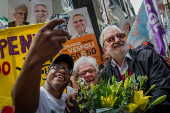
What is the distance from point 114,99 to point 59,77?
2.87 feet

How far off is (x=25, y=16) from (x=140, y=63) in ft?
9.41

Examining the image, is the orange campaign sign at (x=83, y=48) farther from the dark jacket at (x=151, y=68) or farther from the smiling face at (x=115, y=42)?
the dark jacket at (x=151, y=68)

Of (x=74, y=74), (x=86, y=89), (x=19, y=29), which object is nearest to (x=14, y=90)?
(x=86, y=89)

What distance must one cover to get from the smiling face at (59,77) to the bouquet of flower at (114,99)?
715 mm

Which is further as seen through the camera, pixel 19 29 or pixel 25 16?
pixel 25 16

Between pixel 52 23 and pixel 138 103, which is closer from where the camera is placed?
pixel 52 23

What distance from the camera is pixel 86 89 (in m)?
1.79

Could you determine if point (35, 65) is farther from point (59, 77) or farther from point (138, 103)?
point (59, 77)

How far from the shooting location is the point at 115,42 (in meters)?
2.96

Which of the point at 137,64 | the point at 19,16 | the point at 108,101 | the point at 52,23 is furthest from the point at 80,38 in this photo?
the point at 52,23

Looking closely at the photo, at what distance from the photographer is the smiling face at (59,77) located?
2508 mm

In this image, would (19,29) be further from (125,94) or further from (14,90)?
(14,90)

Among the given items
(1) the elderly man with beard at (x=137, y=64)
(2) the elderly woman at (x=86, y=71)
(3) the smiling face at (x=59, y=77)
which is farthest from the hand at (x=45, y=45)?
(2) the elderly woman at (x=86, y=71)

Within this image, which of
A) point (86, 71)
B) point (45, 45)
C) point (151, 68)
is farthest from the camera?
point (86, 71)
